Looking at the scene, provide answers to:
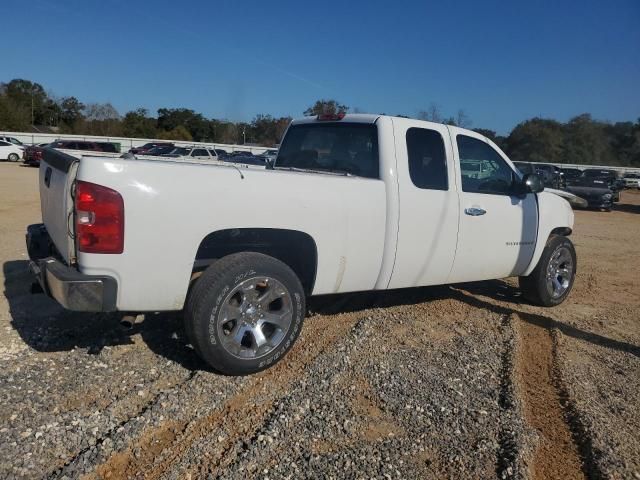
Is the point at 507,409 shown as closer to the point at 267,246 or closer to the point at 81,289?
the point at 267,246

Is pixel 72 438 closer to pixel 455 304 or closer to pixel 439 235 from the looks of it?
pixel 439 235

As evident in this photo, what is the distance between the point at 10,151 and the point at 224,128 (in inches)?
2006

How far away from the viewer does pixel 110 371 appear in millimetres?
4020

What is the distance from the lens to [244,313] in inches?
155

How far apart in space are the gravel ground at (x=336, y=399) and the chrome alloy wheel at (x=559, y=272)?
635mm

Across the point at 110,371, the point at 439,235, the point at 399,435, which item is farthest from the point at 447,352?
the point at 110,371

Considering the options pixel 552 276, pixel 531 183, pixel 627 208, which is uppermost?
pixel 531 183

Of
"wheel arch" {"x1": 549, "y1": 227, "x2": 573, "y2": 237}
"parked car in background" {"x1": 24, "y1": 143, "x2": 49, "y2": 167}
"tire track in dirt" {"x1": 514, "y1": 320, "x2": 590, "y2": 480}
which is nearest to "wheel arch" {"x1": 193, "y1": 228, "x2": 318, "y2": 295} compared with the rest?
"tire track in dirt" {"x1": 514, "y1": 320, "x2": 590, "y2": 480}

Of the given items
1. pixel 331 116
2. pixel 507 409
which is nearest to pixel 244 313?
pixel 507 409

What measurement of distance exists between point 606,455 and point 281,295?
2.29 m

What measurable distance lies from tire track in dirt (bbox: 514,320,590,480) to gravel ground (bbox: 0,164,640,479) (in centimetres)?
1

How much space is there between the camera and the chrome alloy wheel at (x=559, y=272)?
634 centimetres

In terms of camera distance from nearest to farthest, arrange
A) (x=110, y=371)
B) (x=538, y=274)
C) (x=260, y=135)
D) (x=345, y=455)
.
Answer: (x=345, y=455), (x=110, y=371), (x=538, y=274), (x=260, y=135)

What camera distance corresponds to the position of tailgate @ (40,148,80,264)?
3.49 meters
